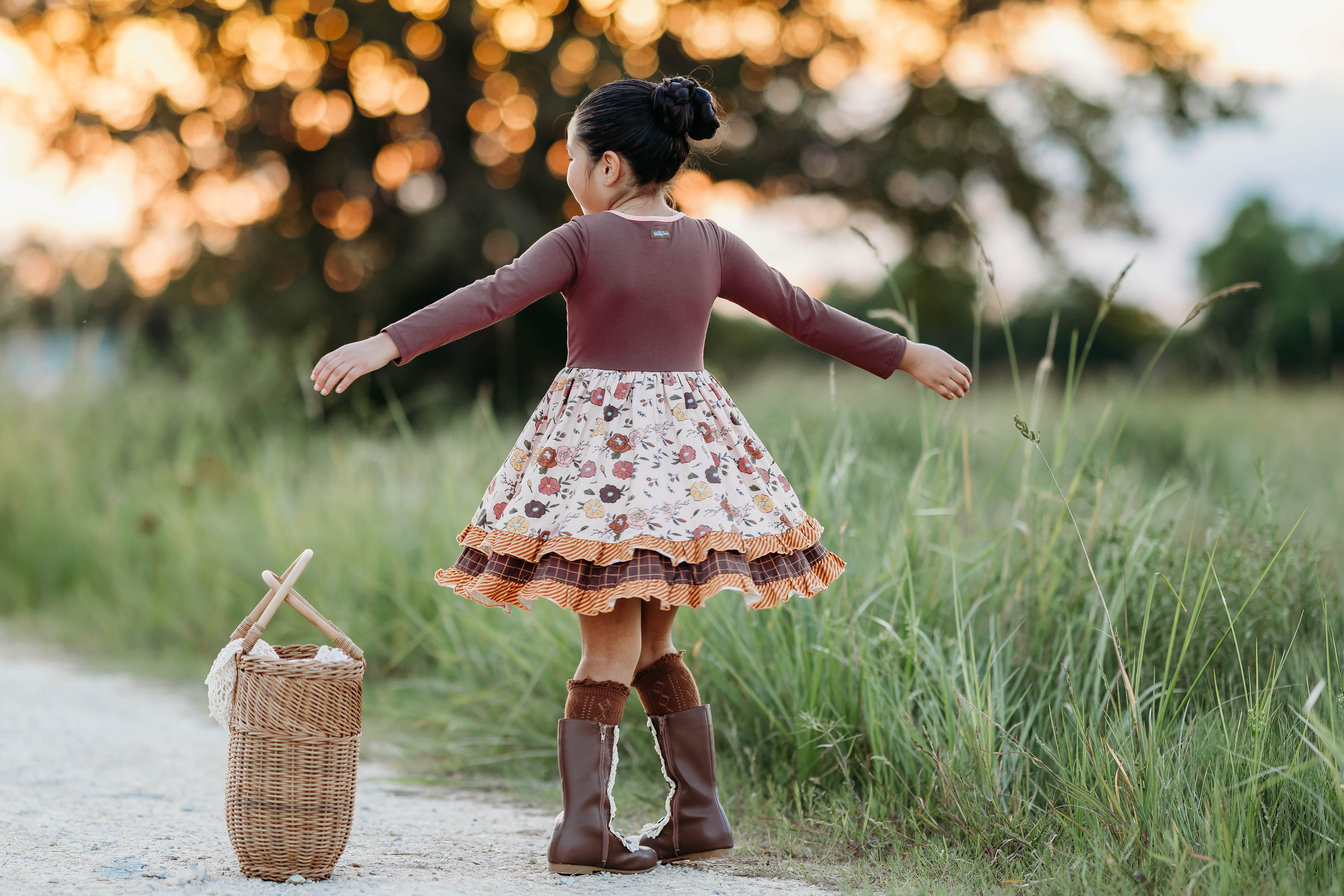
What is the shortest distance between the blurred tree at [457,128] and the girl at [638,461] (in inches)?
336

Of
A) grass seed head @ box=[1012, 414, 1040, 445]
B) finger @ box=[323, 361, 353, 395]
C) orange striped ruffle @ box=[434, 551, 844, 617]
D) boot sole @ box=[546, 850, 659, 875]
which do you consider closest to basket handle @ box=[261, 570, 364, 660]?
orange striped ruffle @ box=[434, 551, 844, 617]

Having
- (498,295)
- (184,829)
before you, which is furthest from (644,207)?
(184,829)

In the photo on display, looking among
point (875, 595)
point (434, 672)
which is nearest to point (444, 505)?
point (434, 672)

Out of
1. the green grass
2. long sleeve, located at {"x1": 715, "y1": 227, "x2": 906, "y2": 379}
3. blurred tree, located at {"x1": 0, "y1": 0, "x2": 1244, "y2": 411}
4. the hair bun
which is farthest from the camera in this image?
blurred tree, located at {"x1": 0, "y1": 0, "x2": 1244, "y2": 411}

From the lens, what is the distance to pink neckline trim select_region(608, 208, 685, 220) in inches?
94.0

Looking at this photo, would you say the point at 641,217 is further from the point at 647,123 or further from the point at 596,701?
the point at 596,701

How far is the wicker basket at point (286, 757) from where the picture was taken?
2213mm

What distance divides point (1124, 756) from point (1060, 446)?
1042 millimetres

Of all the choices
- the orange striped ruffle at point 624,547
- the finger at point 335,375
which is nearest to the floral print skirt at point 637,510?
→ the orange striped ruffle at point 624,547

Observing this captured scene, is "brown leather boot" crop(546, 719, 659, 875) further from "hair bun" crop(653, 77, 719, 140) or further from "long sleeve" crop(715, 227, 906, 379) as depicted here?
"hair bun" crop(653, 77, 719, 140)

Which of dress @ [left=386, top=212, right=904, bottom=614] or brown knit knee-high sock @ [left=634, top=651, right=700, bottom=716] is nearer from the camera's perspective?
dress @ [left=386, top=212, right=904, bottom=614]

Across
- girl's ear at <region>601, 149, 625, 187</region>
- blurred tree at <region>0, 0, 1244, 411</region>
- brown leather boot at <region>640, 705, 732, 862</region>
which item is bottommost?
brown leather boot at <region>640, 705, 732, 862</region>

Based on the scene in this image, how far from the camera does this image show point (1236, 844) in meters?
2.08

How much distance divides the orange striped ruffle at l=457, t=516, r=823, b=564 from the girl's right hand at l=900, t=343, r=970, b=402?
0.49m
